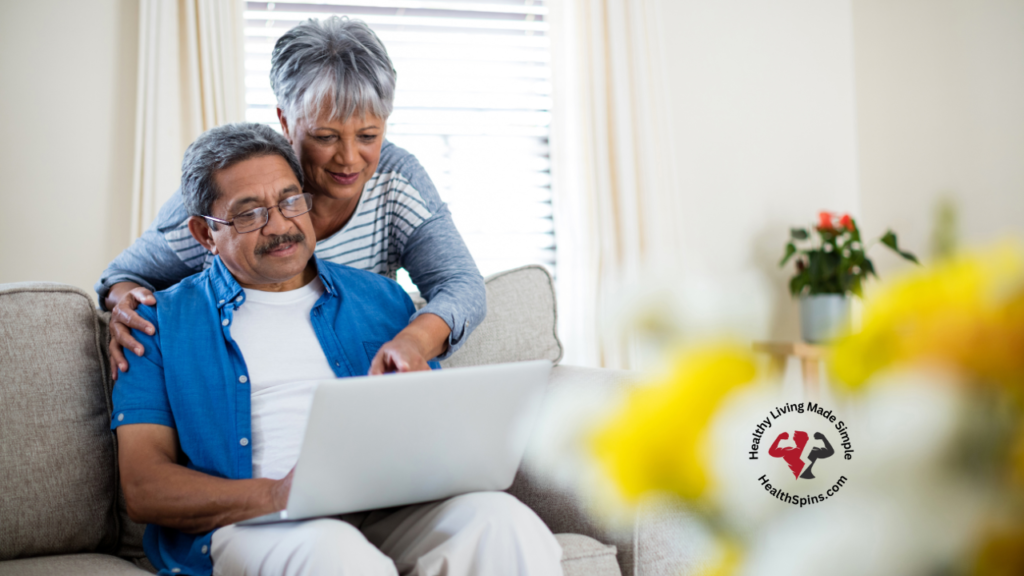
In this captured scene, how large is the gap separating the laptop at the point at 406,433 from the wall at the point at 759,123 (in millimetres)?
2169

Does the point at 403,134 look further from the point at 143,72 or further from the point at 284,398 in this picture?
the point at 284,398

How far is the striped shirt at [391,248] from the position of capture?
148 cm

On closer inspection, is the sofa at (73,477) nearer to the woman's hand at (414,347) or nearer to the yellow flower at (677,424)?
the woman's hand at (414,347)

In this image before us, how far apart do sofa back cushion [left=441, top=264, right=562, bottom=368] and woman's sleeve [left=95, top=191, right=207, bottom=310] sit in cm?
59

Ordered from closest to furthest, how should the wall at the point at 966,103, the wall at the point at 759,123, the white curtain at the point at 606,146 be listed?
the wall at the point at 966,103 < the white curtain at the point at 606,146 < the wall at the point at 759,123

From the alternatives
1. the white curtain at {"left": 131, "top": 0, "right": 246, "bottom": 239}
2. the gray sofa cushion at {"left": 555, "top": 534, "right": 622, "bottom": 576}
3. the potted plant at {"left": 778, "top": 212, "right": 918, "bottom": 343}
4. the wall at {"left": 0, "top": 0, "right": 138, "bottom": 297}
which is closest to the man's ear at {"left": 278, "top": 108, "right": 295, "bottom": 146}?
the gray sofa cushion at {"left": 555, "top": 534, "right": 622, "bottom": 576}

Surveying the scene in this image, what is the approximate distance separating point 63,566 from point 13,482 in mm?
169

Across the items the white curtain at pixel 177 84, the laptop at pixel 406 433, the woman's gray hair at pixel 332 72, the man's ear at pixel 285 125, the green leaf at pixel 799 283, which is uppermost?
the white curtain at pixel 177 84

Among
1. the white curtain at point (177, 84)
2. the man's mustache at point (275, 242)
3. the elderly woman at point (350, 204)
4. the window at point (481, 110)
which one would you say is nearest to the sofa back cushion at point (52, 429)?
the elderly woman at point (350, 204)

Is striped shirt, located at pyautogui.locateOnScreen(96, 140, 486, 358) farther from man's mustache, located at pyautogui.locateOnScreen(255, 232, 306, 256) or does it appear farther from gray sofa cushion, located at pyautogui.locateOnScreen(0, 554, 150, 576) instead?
gray sofa cushion, located at pyautogui.locateOnScreen(0, 554, 150, 576)

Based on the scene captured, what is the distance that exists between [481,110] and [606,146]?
21.5 inches

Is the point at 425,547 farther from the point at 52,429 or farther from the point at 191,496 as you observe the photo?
the point at 52,429

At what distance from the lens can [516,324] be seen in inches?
66.7

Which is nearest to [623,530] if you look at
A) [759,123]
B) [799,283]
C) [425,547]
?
[425,547]
